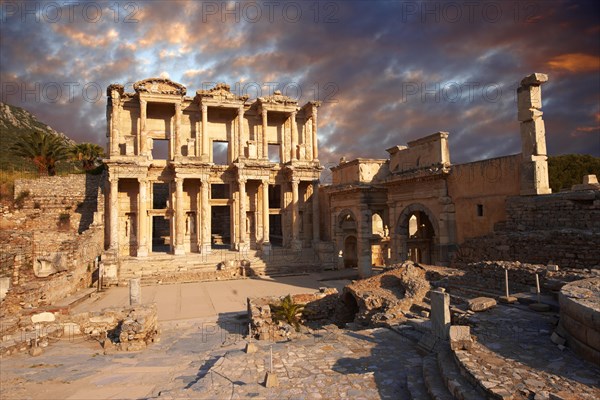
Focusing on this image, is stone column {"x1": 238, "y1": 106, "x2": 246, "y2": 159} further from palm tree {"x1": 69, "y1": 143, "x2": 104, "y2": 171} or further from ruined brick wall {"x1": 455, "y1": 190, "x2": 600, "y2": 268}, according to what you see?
ruined brick wall {"x1": 455, "y1": 190, "x2": 600, "y2": 268}

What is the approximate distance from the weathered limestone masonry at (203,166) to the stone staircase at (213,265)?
71cm

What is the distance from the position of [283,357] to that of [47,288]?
37.3 ft

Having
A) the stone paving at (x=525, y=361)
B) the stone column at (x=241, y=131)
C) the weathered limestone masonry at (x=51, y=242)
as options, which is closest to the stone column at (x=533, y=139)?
the stone paving at (x=525, y=361)

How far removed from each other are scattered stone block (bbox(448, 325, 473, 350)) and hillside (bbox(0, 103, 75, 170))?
4782 cm

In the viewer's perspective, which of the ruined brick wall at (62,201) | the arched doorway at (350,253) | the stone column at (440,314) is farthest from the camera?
the arched doorway at (350,253)

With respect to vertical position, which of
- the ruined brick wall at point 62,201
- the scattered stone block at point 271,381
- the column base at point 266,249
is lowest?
the scattered stone block at point 271,381

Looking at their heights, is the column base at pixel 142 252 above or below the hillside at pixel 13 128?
below

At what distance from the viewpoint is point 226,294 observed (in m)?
18.2

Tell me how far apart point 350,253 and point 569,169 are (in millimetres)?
20376

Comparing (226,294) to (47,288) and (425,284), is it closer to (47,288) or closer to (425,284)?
(47,288)

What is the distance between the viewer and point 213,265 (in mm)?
23875

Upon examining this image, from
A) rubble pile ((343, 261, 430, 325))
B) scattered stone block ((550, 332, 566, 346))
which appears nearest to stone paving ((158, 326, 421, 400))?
rubble pile ((343, 261, 430, 325))

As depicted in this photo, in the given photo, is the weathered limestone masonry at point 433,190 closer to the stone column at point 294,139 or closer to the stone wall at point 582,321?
the stone column at point 294,139

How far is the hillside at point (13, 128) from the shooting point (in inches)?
1800
